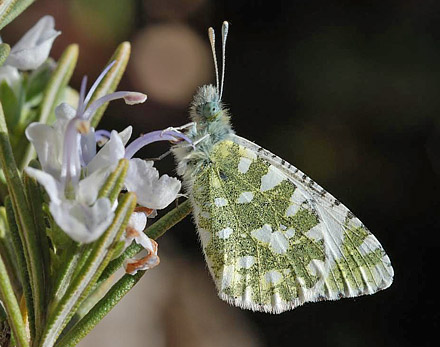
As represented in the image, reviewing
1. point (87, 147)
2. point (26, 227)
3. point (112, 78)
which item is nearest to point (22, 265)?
point (26, 227)

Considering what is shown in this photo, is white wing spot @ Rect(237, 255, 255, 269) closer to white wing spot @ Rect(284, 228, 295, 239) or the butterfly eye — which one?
white wing spot @ Rect(284, 228, 295, 239)

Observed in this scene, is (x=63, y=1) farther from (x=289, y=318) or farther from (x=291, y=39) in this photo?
(x=289, y=318)

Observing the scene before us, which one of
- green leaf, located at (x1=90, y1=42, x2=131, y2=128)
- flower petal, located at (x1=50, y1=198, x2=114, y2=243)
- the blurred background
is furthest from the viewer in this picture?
the blurred background

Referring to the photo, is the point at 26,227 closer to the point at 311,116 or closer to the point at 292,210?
the point at 292,210

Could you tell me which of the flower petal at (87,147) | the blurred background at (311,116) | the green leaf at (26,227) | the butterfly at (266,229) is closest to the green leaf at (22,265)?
the green leaf at (26,227)

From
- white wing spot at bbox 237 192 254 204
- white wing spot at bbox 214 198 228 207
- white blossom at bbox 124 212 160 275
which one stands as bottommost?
white wing spot at bbox 237 192 254 204

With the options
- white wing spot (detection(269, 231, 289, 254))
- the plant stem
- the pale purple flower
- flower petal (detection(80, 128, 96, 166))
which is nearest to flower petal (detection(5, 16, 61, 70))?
the pale purple flower
